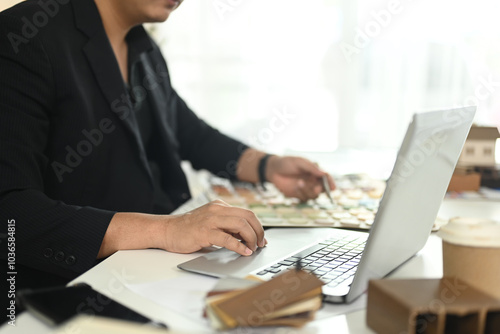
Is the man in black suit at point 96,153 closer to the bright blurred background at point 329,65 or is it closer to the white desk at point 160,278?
the white desk at point 160,278

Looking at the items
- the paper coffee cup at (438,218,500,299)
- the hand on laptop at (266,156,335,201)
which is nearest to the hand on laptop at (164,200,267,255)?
the paper coffee cup at (438,218,500,299)

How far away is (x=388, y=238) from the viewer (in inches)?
28.1

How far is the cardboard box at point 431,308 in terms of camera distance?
53 centimetres

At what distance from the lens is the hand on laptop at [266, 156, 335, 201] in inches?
54.3

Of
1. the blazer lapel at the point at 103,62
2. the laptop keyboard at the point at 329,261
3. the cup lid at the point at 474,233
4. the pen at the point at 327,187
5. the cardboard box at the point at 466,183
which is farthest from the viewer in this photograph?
the cardboard box at the point at 466,183

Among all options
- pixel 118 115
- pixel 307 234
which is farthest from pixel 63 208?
pixel 307 234

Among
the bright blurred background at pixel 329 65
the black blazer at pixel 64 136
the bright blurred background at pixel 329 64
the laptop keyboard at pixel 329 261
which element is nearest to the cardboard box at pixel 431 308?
the laptop keyboard at pixel 329 261

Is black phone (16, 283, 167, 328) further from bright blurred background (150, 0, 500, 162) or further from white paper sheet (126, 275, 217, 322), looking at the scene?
bright blurred background (150, 0, 500, 162)

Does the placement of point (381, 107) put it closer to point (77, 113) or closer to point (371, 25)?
point (371, 25)

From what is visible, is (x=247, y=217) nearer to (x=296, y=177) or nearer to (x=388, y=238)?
(x=388, y=238)

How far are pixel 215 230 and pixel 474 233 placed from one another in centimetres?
41

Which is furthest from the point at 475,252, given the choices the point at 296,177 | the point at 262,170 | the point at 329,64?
the point at 329,64

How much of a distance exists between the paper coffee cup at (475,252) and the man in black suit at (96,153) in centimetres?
34

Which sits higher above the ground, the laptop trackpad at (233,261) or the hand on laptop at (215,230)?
the hand on laptop at (215,230)
